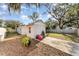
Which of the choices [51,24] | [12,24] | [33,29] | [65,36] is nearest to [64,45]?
[65,36]

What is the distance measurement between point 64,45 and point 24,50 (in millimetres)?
585

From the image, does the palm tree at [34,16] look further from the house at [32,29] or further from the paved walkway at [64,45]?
the paved walkway at [64,45]

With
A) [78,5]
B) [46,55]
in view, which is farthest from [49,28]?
[78,5]

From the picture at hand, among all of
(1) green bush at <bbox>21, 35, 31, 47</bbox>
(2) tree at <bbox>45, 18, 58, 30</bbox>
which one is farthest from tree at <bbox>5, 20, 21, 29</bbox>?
(2) tree at <bbox>45, 18, 58, 30</bbox>

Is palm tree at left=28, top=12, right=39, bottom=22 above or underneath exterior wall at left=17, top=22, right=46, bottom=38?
above

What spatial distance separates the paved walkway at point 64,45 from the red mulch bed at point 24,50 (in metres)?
0.05

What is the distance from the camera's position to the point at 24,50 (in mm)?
2242

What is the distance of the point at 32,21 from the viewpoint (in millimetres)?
2234

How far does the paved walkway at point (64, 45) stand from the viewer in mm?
2201

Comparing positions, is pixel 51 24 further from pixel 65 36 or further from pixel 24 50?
pixel 24 50

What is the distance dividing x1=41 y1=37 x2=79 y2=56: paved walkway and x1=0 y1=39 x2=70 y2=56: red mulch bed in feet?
0.17

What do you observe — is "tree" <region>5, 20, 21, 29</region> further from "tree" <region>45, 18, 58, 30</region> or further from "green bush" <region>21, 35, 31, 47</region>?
"tree" <region>45, 18, 58, 30</region>

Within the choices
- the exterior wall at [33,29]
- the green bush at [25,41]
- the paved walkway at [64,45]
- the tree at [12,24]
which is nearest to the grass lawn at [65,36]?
the paved walkway at [64,45]

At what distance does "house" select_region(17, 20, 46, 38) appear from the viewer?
7.32ft
